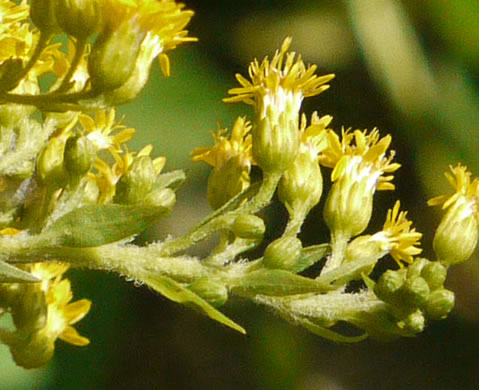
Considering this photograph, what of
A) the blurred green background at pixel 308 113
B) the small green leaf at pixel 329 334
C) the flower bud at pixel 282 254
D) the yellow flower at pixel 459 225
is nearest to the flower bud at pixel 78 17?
the flower bud at pixel 282 254

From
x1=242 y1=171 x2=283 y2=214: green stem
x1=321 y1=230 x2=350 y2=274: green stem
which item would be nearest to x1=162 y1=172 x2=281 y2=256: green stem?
x1=242 y1=171 x2=283 y2=214: green stem

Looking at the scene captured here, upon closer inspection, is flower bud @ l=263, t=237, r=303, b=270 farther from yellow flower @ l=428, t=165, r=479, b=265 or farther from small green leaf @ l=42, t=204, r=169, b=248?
yellow flower @ l=428, t=165, r=479, b=265

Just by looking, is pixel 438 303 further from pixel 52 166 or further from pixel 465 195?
pixel 52 166

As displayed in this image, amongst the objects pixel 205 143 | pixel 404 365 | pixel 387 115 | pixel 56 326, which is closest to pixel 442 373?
pixel 404 365

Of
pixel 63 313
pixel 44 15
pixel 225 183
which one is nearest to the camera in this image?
pixel 44 15

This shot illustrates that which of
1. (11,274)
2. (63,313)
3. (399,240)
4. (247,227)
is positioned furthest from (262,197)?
(63,313)
